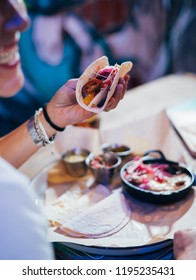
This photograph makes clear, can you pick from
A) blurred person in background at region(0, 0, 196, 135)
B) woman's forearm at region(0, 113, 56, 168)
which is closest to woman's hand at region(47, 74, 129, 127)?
woman's forearm at region(0, 113, 56, 168)

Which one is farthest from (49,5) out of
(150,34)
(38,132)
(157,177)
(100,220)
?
(100,220)

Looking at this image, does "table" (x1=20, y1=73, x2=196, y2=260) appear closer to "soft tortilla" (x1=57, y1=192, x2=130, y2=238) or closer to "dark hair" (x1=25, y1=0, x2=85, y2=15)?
"soft tortilla" (x1=57, y1=192, x2=130, y2=238)

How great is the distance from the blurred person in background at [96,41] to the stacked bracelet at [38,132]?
2.35 m

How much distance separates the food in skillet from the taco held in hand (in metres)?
0.27

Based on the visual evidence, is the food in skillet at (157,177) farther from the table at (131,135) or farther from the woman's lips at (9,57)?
the woman's lips at (9,57)

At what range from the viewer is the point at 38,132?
53.5 inches

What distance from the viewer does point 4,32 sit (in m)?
0.92

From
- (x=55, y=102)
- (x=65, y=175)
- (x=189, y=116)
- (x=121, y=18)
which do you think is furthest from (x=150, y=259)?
(x=121, y=18)

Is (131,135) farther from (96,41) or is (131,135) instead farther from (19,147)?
(96,41)

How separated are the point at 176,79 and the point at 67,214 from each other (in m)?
1.81

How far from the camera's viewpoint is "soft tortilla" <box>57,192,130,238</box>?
105cm

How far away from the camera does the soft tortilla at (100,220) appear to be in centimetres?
105

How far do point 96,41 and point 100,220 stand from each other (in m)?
3.15

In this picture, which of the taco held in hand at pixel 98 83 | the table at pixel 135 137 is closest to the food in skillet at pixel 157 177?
the table at pixel 135 137
